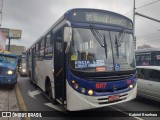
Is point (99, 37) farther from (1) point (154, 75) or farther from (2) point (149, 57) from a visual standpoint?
(2) point (149, 57)

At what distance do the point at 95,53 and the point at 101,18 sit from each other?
1.31 meters

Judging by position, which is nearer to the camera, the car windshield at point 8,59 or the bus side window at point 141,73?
the bus side window at point 141,73

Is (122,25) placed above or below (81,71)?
above

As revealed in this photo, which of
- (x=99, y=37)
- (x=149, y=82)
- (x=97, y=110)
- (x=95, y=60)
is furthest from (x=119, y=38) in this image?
(x=149, y=82)

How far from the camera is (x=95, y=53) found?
6.41 m

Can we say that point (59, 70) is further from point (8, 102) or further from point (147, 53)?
point (147, 53)

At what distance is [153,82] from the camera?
9.03 m

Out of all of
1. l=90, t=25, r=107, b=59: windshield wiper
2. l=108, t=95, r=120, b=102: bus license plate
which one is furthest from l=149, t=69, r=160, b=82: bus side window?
l=90, t=25, r=107, b=59: windshield wiper

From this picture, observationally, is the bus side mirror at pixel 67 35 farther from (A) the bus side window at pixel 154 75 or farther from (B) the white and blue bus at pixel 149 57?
(B) the white and blue bus at pixel 149 57

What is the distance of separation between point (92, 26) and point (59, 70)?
6.63 ft

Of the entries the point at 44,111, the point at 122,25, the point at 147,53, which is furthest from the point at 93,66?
the point at 147,53

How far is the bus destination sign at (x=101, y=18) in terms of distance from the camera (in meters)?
6.52

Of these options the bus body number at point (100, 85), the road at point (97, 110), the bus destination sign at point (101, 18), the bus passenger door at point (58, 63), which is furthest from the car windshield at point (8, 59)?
the bus body number at point (100, 85)

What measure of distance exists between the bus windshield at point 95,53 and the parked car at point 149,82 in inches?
102
